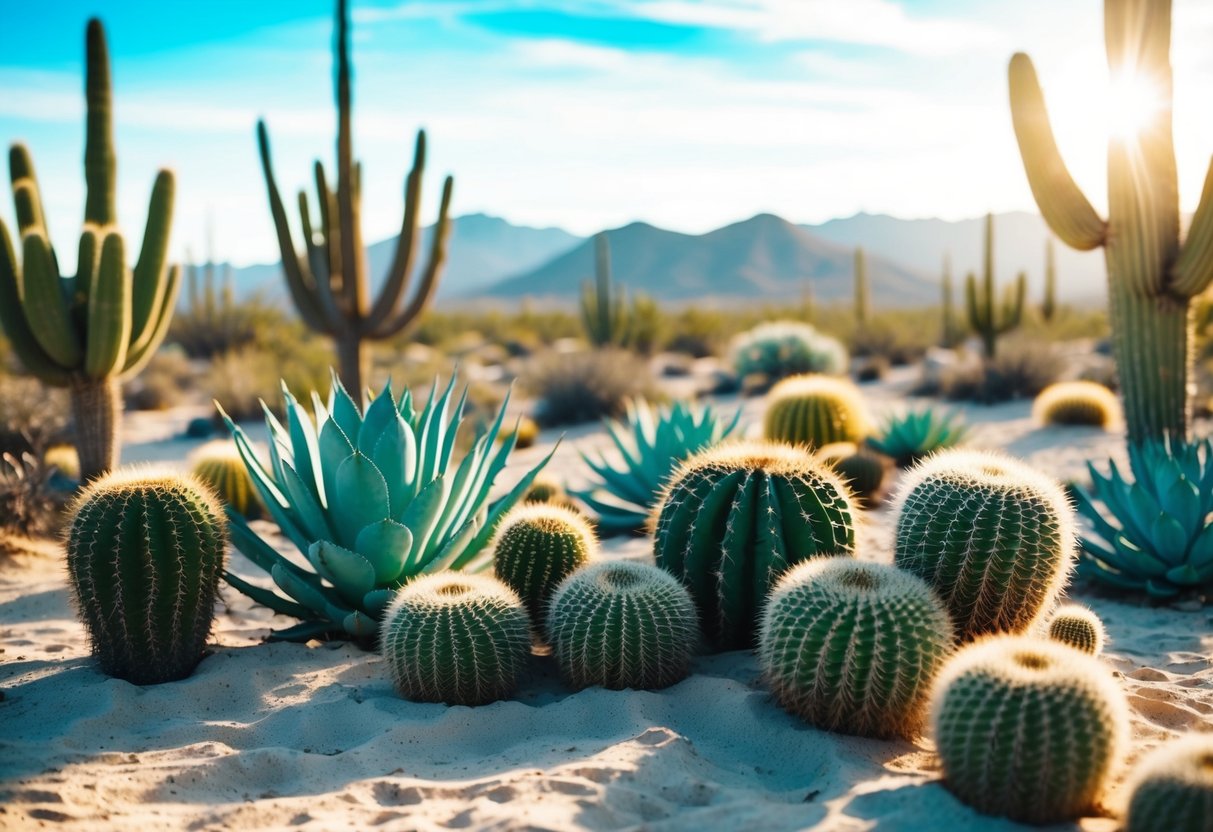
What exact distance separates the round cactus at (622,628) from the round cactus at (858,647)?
0.45 metres

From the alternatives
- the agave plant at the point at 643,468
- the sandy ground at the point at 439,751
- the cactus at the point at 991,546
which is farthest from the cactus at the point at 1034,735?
the agave plant at the point at 643,468

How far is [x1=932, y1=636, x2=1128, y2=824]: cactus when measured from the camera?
A: 8.84ft

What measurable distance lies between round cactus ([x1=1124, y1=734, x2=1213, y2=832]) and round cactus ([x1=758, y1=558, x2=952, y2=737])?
0.83 meters

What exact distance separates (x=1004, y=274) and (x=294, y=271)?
14786cm

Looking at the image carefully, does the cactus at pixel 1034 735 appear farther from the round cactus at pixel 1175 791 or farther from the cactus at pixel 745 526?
the cactus at pixel 745 526

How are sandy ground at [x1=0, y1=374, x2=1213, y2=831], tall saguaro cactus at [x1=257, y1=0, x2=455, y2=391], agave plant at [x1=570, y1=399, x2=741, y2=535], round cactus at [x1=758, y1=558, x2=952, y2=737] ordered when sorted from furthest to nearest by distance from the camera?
tall saguaro cactus at [x1=257, y1=0, x2=455, y2=391] → agave plant at [x1=570, y1=399, x2=741, y2=535] → round cactus at [x1=758, y1=558, x2=952, y2=737] → sandy ground at [x1=0, y1=374, x2=1213, y2=831]

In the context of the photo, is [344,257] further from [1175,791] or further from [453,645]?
[1175,791]

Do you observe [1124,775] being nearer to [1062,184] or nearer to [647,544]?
[647,544]

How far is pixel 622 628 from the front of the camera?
3.77 metres

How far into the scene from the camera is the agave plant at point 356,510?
165 inches

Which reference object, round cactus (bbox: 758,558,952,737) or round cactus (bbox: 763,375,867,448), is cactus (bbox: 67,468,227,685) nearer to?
→ round cactus (bbox: 758,558,952,737)

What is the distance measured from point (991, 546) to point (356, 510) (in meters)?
2.53

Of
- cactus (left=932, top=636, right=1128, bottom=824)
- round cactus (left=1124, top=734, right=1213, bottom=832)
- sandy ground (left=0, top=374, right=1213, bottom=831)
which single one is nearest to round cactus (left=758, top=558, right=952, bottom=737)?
sandy ground (left=0, top=374, right=1213, bottom=831)

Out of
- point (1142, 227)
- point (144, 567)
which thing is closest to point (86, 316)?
point (144, 567)
